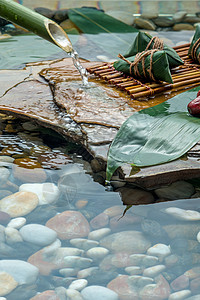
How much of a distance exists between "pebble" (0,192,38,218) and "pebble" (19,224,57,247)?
11 cm

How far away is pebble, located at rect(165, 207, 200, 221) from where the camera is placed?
5.38 feet

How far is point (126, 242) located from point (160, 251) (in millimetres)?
130

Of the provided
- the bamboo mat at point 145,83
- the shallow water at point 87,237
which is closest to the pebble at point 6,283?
the shallow water at point 87,237

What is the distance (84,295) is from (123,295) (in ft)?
0.41

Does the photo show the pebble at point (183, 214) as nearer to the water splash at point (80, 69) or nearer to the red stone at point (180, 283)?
the red stone at point (180, 283)

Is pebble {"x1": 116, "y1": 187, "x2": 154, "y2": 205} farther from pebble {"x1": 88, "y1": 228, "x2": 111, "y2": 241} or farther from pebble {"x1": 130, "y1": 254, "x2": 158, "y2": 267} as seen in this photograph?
pebble {"x1": 130, "y1": 254, "x2": 158, "y2": 267}

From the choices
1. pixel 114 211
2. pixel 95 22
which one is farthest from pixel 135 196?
pixel 95 22

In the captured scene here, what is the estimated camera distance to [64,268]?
1.43 meters

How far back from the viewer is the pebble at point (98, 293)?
1.31m

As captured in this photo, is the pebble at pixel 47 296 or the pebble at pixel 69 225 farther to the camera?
the pebble at pixel 69 225

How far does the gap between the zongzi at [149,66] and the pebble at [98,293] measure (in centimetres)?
132

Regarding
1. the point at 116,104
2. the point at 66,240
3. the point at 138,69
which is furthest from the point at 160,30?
the point at 66,240

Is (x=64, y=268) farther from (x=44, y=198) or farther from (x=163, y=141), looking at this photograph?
(x=163, y=141)

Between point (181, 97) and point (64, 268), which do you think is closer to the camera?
point (64, 268)
